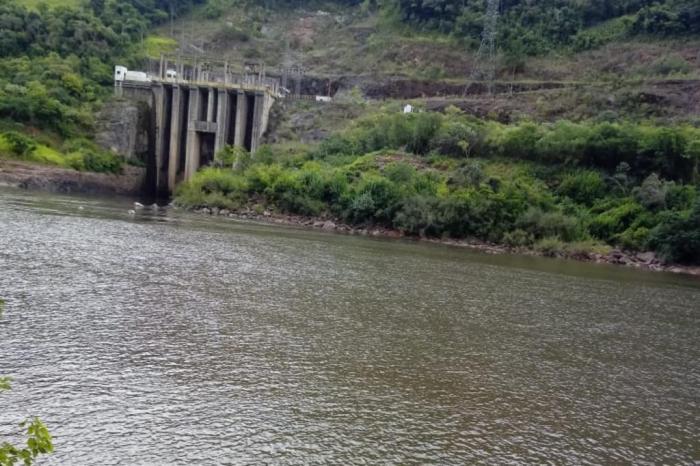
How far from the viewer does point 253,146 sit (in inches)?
2667

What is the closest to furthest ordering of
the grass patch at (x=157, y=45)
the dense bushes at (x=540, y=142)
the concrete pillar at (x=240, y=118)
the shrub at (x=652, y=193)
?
the shrub at (x=652, y=193), the dense bushes at (x=540, y=142), the concrete pillar at (x=240, y=118), the grass patch at (x=157, y=45)

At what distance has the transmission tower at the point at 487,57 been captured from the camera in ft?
269

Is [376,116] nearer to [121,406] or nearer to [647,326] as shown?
[647,326]

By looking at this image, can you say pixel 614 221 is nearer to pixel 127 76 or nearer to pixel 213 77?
pixel 213 77

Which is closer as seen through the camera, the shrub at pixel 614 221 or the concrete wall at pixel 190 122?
the shrub at pixel 614 221

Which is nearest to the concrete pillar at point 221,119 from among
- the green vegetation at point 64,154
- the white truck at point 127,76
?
the white truck at point 127,76

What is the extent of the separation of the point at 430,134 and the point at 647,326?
1682 inches

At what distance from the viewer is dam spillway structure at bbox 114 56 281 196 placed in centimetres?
6775

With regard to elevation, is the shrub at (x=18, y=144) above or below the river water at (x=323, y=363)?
above

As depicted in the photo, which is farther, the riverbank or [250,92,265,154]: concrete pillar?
[250,92,265,154]: concrete pillar

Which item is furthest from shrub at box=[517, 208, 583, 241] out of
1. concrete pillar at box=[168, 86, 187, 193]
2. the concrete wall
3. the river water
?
concrete pillar at box=[168, 86, 187, 193]

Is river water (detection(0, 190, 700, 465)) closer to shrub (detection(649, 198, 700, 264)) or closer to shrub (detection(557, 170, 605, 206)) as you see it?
shrub (detection(649, 198, 700, 264))

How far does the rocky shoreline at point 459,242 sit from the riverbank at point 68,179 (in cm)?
1483

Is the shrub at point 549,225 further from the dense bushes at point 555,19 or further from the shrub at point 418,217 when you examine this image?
the dense bushes at point 555,19
